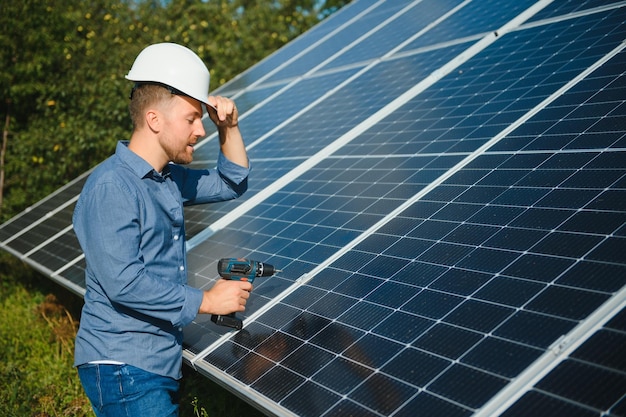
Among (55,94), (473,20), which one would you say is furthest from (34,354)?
(473,20)

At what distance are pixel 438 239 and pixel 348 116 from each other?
10.4ft

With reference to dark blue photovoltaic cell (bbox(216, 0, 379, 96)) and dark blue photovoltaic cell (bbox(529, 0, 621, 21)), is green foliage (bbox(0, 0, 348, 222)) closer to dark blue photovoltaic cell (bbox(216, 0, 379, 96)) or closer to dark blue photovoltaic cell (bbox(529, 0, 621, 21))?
dark blue photovoltaic cell (bbox(216, 0, 379, 96))

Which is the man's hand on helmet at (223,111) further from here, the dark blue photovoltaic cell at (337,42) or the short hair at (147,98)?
the dark blue photovoltaic cell at (337,42)

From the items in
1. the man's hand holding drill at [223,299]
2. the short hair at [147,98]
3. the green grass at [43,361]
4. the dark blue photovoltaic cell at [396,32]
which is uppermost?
the short hair at [147,98]

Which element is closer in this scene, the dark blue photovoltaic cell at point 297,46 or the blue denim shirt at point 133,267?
the blue denim shirt at point 133,267

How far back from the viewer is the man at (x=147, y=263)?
3809mm

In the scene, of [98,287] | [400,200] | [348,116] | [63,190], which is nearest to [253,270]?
[98,287]

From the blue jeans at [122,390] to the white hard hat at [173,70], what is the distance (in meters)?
1.66

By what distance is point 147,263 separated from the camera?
4.01m

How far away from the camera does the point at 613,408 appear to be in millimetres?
2672

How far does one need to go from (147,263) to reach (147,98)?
96 cm

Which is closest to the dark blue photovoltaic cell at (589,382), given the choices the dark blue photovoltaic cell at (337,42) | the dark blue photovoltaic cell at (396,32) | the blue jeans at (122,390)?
the blue jeans at (122,390)

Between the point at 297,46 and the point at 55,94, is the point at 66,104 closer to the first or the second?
the point at 55,94

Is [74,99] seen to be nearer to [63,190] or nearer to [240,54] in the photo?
[63,190]
